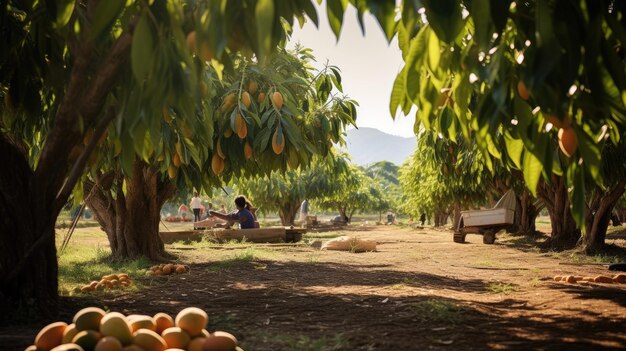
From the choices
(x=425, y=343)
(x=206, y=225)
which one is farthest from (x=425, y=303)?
(x=206, y=225)

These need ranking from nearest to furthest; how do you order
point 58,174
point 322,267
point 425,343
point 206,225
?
point 425,343 < point 58,174 < point 322,267 < point 206,225

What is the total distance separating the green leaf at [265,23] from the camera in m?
1.72

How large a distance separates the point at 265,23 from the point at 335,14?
0.36 metres

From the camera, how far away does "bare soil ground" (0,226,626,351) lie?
3268 millimetres

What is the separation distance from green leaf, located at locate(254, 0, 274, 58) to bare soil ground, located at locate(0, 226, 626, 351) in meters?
2.00

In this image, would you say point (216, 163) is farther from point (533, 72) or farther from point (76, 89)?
point (533, 72)

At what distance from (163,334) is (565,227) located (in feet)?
41.0

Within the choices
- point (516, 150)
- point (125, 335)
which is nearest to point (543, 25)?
point (516, 150)

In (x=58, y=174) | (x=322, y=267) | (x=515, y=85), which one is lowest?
(x=322, y=267)

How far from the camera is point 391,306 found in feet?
14.6

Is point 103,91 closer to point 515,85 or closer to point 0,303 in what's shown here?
point 0,303

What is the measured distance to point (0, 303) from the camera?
3.73 metres

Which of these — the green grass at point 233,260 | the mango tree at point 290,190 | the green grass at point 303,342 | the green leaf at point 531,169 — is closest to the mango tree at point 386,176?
the mango tree at point 290,190

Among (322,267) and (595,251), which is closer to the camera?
(322,267)
